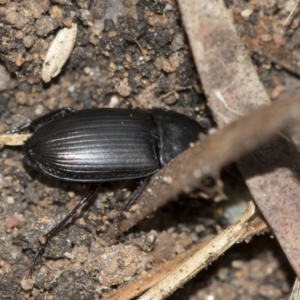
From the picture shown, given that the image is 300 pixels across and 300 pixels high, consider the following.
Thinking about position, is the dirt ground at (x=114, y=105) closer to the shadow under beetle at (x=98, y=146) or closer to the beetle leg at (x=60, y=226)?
the beetle leg at (x=60, y=226)

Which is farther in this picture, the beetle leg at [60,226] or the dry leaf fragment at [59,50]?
the dry leaf fragment at [59,50]

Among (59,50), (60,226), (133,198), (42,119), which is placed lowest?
(60,226)

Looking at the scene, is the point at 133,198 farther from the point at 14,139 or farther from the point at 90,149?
the point at 14,139

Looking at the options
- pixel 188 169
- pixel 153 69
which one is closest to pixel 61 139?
pixel 153 69

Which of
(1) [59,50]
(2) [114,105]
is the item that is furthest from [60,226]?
(1) [59,50]

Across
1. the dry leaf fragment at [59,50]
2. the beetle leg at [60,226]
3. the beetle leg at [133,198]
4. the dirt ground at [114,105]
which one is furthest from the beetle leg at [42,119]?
the beetle leg at [133,198]

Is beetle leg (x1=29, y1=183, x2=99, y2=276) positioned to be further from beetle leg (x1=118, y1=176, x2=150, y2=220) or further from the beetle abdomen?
beetle leg (x1=118, y1=176, x2=150, y2=220)

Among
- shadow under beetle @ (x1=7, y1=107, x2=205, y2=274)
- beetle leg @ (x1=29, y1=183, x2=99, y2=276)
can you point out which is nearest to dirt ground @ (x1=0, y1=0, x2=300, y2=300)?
beetle leg @ (x1=29, y1=183, x2=99, y2=276)
